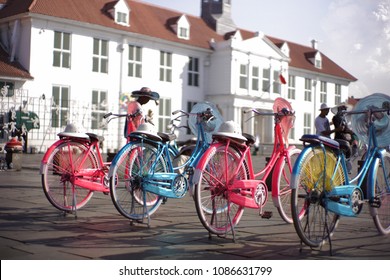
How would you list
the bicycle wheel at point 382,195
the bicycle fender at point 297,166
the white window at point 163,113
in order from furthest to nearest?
the white window at point 163,113 < the bicycle wheel at point 382,195 < the bicycle fender at point 297,166

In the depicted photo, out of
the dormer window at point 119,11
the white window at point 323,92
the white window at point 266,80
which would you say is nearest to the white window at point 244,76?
the white window at point 266,80

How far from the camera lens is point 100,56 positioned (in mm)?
32156

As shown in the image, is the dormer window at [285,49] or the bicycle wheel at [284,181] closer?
the bicycle wheel at [284,181]

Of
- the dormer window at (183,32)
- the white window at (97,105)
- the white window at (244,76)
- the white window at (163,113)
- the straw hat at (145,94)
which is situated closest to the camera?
the straw hat at (145,94)

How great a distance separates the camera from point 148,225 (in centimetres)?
609

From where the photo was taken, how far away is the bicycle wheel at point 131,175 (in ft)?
19.8

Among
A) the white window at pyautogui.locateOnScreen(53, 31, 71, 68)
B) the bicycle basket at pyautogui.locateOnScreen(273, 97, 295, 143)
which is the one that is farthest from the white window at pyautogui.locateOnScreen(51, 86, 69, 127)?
the bicycle basket at pyautogui.locateOnScreen(273, 97, 295, 143)

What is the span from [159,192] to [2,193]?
406 centimetres

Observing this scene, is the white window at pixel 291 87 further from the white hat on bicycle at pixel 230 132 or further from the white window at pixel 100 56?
the white hat on bicycle at pixel 230 132

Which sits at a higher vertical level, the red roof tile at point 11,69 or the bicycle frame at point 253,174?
the red roof tile at point 11,69

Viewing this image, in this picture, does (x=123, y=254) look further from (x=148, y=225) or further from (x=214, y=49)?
(x=214, y=49)

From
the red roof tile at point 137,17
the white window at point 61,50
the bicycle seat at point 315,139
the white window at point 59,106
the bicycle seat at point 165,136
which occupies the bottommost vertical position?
the bicycle seat at point 315,139

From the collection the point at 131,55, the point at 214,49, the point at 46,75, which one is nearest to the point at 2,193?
the point at 46,75

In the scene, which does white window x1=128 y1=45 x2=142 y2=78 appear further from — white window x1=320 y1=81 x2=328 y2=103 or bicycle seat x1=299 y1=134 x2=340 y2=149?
bicycle seat x1=299 y1=134 x2=340 y2=149
